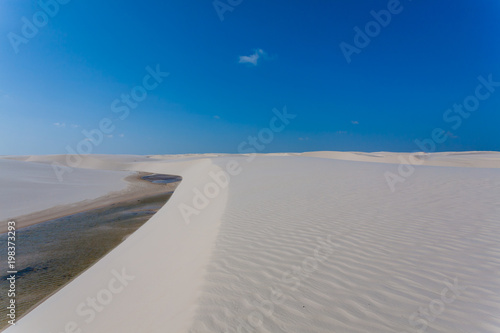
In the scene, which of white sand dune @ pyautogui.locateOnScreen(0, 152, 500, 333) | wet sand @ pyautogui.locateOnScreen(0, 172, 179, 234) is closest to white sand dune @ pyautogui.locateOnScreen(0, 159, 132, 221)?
wet sand @ pyautogui.locateOnScreen(0, 172, 179, 234)

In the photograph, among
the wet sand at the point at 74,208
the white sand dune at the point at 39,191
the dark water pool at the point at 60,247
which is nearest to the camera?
the dark water pool at the point at 60,247

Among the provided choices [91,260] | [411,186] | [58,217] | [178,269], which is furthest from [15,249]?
[411,186]

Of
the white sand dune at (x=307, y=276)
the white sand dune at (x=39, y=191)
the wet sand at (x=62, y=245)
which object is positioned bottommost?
the white sand dune at (x=39, y=191)

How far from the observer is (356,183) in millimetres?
10859

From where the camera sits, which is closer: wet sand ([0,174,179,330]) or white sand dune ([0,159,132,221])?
wet sand ([0,174,179,330])

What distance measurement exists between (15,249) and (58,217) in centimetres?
440

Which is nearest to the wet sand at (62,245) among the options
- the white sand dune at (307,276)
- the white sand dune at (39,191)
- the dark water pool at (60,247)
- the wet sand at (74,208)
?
the dark water pool at (60,247)

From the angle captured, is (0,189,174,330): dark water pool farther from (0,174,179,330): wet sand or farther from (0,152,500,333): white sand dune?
(0,152,500,333): white sand dune

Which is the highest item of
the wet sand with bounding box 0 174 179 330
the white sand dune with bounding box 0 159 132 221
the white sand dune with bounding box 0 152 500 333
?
the white sand dune with bounding box 0 152 500 333

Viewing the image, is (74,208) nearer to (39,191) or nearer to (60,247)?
(39,191)

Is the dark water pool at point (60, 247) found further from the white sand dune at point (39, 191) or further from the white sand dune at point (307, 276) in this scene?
the white sand dune at point (39, 191)

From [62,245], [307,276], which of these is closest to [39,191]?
[62,245]

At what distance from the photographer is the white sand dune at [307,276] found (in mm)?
2600

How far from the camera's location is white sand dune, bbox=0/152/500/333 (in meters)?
2.60
